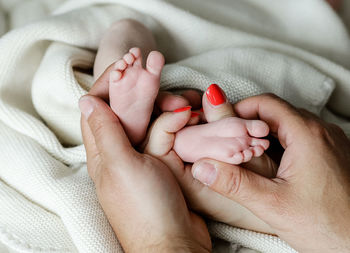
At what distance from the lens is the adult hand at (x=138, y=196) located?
66 cm

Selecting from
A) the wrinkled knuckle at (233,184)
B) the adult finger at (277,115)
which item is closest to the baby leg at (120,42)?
the adult finger at (277,115)

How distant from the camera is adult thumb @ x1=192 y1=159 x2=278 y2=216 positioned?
0.66 m

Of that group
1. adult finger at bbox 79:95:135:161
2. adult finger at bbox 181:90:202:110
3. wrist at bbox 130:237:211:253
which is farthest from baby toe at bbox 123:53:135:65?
wrist at bbox 130:237:211:253

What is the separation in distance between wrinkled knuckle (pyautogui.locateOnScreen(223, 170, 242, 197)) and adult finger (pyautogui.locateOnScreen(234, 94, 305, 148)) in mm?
143

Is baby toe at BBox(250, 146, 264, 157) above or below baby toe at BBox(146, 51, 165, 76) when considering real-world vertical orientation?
below

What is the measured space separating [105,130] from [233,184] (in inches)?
10.1

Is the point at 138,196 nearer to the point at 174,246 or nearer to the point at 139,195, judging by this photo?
the point at 139,195

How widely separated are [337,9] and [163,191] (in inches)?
43.9

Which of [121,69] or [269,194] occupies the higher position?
[121,69]

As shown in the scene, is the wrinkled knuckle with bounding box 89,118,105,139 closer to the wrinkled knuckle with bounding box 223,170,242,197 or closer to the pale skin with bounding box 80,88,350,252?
the pale skin with bounding box 80,88,350,252

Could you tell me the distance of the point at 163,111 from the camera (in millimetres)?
805

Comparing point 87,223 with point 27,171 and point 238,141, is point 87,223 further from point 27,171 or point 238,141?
point 238,141

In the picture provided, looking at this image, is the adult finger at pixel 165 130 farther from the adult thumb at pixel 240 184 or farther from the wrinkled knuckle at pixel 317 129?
the wrinkled knuckle at pixel 317 129

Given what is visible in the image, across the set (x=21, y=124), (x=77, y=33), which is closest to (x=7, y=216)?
(x=21, y=124)
